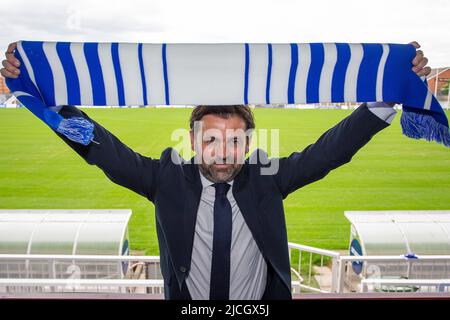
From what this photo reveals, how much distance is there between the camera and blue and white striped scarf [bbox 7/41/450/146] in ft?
3.22

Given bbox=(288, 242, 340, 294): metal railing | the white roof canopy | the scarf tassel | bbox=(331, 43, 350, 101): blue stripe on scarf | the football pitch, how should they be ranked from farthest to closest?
the football pitch → the white roof canopy → bbox=(288, 242, 340, 294): metal railing → bbox=(331, 43, 350, 101): blue stripe on scarf → the scarf tassel

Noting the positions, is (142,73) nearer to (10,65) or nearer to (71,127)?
(71,127)

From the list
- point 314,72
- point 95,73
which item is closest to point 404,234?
point 314,72

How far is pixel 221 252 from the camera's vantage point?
1.01 meters

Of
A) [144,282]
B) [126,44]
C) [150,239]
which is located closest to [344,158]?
[126,44]

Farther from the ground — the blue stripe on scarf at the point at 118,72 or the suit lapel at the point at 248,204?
the blue stripe on scarf at the point at 118,72

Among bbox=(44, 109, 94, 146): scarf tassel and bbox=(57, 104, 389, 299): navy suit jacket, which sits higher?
bbox=(44, 109, 94, 146): scarf tassel

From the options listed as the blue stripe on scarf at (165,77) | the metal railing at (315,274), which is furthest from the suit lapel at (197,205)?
the metal railing at (315,274)

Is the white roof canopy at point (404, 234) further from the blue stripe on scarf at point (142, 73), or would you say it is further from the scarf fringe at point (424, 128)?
the blue stripe on scarf at point (142, 73)

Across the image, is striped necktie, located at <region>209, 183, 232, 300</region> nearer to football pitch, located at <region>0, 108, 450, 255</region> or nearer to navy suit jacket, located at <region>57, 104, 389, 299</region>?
navy suit jacket, located at <region>57, 104, 389, 299</region>

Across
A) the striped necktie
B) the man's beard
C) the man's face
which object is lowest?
the striped necktie

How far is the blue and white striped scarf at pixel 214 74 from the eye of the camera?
0.98 metres

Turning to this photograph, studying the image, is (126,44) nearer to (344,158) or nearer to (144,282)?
(344,158)

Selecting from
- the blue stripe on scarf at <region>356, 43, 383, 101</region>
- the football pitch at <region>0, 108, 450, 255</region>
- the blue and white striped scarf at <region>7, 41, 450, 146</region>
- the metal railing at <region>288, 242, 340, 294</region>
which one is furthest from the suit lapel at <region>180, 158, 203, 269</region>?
the football pitch at <region>0, 108, 450, 255</region>
